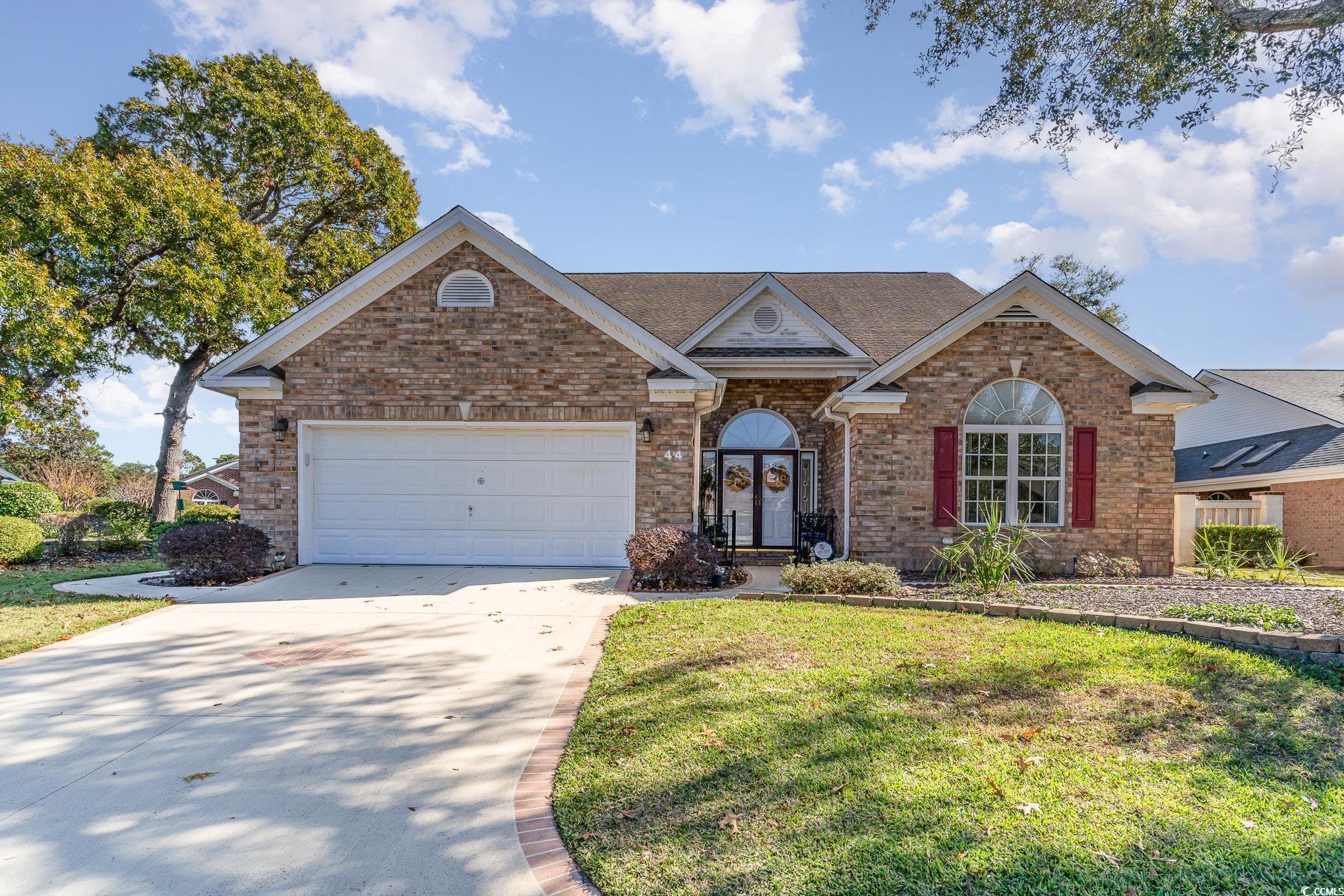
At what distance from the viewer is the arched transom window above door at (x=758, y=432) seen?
1393cm

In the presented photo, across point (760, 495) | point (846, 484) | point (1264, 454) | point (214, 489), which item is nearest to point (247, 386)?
point (760, 495)

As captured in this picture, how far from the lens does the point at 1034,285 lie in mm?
10500

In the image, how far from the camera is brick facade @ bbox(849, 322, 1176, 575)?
1069 cm

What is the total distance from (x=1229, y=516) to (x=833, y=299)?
33.8 feet

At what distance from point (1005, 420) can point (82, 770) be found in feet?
39.0

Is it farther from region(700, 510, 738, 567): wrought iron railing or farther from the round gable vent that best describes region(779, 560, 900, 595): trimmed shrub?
the round gable vent

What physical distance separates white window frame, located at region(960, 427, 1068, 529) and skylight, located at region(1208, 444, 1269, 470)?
1224 centimetres

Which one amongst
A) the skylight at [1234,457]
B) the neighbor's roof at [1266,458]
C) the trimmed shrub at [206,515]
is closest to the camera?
the neighbor's roof at [1266,458]

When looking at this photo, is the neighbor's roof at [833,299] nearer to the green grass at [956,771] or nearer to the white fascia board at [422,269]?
the white fascia board at [422,269]

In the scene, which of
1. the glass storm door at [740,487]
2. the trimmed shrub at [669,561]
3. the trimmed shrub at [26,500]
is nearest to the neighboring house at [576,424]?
the trimmed shrub at [669,561]

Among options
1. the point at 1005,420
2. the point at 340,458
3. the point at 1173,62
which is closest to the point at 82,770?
the point at 340,458

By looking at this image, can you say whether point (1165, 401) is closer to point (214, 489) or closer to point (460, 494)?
point (460, 494)

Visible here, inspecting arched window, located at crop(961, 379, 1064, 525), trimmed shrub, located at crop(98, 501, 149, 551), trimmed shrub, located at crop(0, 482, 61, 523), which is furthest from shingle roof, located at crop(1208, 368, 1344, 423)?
trimmed shrub, located at crop(0, 482, 61, 523)

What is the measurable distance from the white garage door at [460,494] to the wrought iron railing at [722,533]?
1.86m
